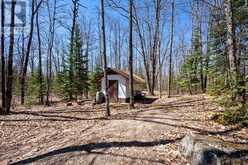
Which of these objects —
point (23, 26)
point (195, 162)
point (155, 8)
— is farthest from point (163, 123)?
point (155, 8)

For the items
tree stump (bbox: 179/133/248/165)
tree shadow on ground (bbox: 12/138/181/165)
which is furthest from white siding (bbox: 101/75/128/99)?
tree stump (bbox: 179/133/248/165)

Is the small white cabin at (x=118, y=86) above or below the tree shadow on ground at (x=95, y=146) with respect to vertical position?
above

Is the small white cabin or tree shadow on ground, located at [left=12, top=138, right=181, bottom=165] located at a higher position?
the small white cabin

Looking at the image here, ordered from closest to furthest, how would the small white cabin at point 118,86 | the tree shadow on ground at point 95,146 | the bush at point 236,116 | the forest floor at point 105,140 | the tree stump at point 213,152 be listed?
1. the tree stump at point 213,152
2. the forest floor at point 105,140
3. the tree shadow on ground at point 95,146
4. the bush at point 236,116
5. the small white cabin at point 118,86

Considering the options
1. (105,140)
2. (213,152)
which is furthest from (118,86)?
(213,152)

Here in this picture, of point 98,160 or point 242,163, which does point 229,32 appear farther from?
point 98,160

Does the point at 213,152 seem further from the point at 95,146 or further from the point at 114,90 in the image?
the point at 114,90

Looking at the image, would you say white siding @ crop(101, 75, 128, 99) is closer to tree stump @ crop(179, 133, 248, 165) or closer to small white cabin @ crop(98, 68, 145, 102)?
small white cabin @ crop(98, 68, 145, 102)

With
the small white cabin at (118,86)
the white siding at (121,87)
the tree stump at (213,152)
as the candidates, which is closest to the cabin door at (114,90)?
the small white cabin at (118,86)

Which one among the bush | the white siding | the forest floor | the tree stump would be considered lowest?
the forest floor

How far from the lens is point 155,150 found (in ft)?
20.2

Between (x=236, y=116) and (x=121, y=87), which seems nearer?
(x=236, y=116)

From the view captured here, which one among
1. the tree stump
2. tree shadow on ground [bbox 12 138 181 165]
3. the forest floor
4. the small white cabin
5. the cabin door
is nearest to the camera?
the tree stump

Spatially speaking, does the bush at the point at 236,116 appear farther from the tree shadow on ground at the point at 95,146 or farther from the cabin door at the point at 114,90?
the cabin door at the point at 114,90
